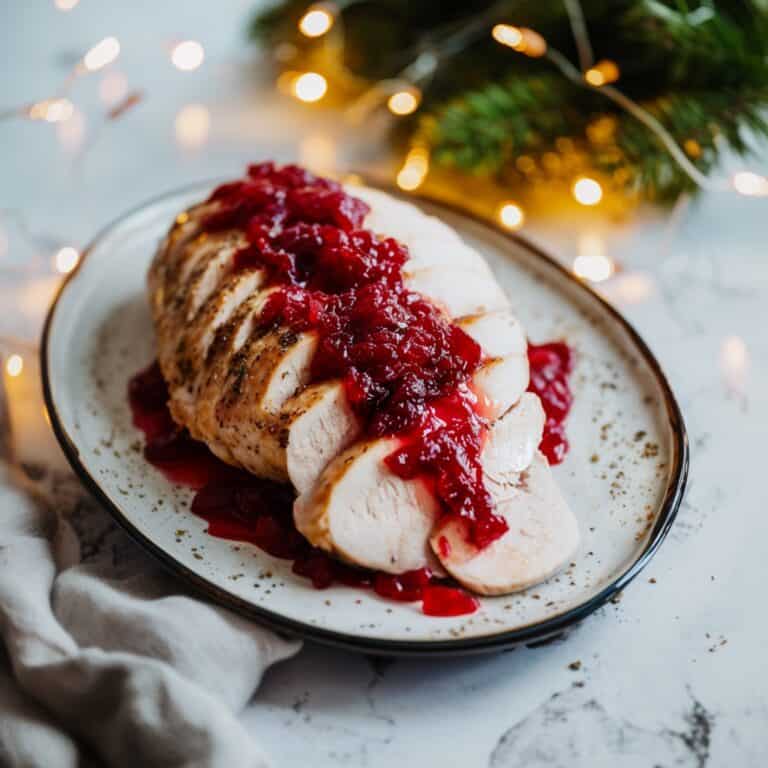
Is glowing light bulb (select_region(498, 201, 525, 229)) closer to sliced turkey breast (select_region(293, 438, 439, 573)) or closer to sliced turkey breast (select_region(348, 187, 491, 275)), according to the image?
sliced turkey breast (select_region(348, 187, 491, 275))

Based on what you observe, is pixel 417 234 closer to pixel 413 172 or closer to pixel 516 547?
pixel 516 547

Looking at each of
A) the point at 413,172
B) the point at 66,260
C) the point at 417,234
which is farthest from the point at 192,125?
the point at 417,234

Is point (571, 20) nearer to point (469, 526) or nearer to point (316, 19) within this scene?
point (316, 19)

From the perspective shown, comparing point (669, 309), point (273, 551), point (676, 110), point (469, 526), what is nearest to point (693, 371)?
point (669, 309)

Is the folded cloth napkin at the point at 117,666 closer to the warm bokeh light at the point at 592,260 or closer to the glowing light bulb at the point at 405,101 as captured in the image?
→ the warm bokeh light at the point at 592,260

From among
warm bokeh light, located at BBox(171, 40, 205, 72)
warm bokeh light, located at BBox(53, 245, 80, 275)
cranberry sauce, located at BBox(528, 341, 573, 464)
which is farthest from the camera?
warm bokeh light, located at BBox(171, 40, 205, 72)

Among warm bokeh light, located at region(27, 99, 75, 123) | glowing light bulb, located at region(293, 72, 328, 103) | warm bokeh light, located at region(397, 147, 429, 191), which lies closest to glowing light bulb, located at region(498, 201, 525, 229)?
warm bokeh light, located at region(397, 147, 429, 191)

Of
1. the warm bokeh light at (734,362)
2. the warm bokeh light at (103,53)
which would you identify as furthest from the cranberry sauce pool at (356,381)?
the warm bokeh light at (103,53)
